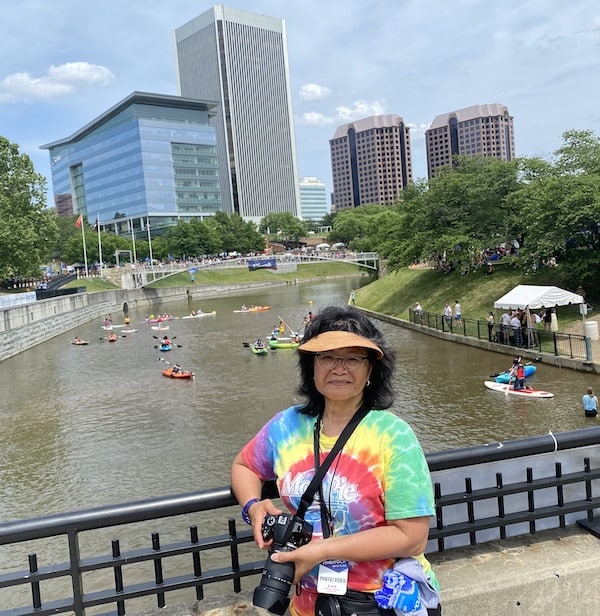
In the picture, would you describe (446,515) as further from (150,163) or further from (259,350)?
(150,163)

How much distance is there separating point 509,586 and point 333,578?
1.58 m

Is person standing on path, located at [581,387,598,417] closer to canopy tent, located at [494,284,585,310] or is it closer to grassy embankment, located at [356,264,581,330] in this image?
canopy tent, located at [494,284,585,310]

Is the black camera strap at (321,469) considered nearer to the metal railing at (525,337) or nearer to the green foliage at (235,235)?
the metal railing at (525,337)

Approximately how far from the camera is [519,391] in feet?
68.2

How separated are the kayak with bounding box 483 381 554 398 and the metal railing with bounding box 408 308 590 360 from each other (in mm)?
3660

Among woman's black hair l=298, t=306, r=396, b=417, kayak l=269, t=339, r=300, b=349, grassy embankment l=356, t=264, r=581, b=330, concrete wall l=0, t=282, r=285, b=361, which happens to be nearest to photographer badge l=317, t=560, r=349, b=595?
woman's black hair l=298, t=306, r=396, b=417

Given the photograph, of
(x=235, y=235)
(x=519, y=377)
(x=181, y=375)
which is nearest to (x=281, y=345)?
(x=181, y=375)

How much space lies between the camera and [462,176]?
43094mm

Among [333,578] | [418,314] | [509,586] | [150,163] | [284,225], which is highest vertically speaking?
[150,163]

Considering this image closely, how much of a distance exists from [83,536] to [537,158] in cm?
3797

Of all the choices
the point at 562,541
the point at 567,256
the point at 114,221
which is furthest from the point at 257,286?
the point at 562,541

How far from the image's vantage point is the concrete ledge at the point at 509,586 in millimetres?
3537

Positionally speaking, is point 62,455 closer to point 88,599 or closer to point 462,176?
point 88,599

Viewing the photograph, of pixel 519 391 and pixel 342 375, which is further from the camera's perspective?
pixel 519 391
